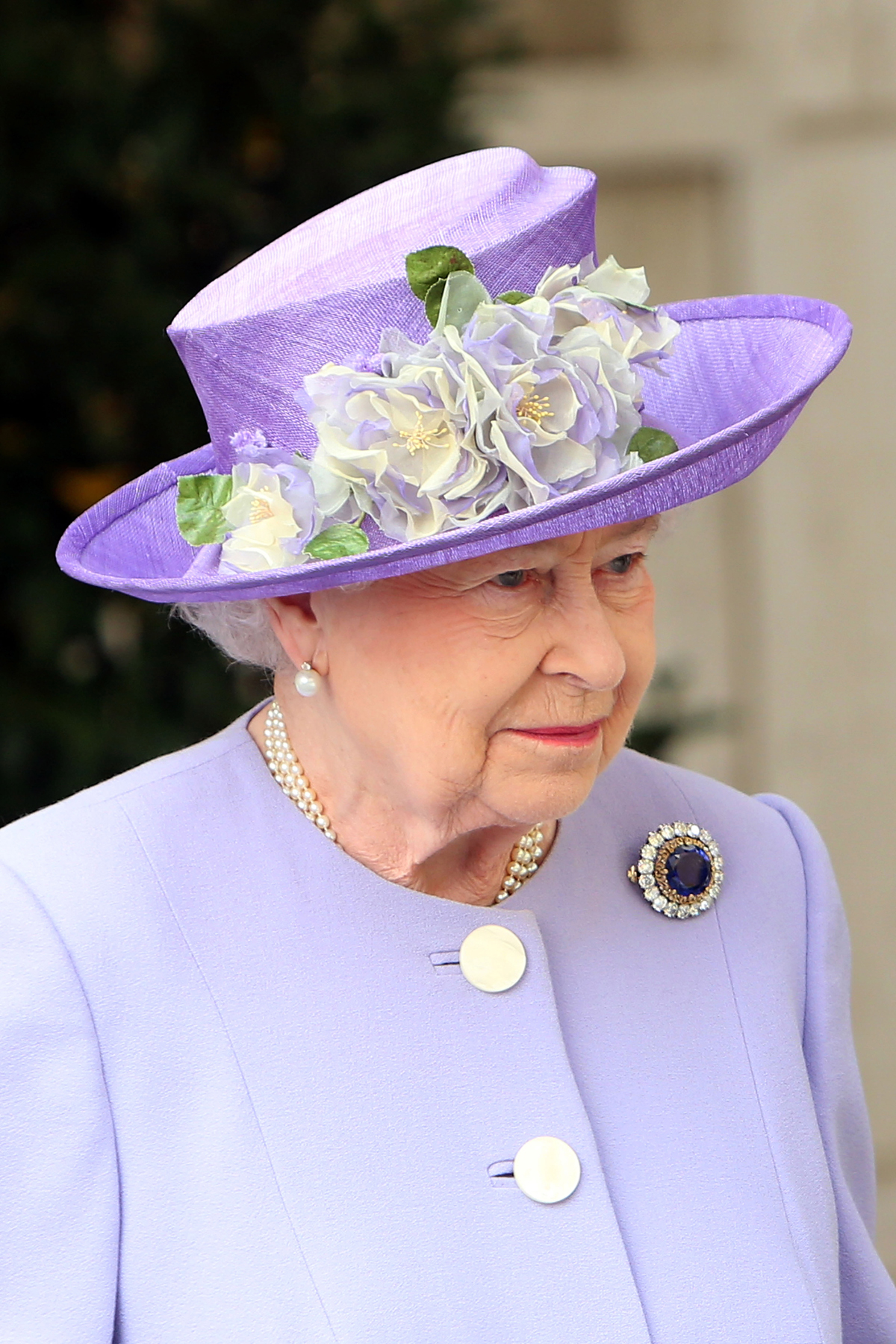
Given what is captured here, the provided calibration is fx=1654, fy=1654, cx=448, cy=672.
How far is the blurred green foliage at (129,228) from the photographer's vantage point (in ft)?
9.25

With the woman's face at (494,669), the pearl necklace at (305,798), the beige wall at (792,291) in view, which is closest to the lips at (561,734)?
the woman's face at (494,669)

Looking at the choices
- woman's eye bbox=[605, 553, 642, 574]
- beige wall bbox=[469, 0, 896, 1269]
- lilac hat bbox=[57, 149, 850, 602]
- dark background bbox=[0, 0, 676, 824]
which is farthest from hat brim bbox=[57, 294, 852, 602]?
beige wall bbox=[469, 0, 896, 1269]

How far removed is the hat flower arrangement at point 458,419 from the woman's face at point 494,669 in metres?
0.06

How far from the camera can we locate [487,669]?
1403 mm

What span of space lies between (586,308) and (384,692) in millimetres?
375

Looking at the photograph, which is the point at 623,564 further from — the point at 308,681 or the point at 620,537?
the point at 308,681

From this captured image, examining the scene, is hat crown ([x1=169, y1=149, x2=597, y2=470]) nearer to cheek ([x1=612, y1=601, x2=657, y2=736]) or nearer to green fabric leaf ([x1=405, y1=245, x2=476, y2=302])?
green fabric leaf ([x1=405, y1=245, x2=476, y2=302])

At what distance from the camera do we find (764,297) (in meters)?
1.65

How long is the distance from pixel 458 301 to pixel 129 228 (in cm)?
172

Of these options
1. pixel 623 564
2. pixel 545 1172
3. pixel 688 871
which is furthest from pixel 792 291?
pixel 545 1172

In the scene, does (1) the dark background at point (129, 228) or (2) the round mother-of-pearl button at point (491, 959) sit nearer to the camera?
(2) the round mother-of-pearl button at point (491, 959)

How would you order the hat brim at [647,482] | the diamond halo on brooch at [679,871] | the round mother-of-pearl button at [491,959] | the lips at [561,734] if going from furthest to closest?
the diamond halo on brooch at [679,871] → the round mother-of-pearl button at [491,959] → the lips at [561,734] → the hat brim at [647,482]

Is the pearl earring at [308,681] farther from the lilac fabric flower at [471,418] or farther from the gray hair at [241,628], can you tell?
the lilac fabric flower at [471,418]

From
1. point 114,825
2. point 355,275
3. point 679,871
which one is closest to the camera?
point 355,275
